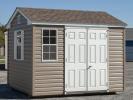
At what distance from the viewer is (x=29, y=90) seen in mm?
16266

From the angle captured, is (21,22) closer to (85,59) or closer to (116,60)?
(85,59)

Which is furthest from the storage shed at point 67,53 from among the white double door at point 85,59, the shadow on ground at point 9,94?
the shadow on ground at point 9,94

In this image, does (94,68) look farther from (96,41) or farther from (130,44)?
(130,44)

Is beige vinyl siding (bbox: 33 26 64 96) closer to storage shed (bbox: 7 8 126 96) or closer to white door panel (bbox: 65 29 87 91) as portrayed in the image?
storage shed (bbox: 7 8 126 96)

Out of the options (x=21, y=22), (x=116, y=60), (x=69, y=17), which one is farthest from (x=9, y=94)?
(x=116, y=60)

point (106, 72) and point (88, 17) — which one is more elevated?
point (88, 17)

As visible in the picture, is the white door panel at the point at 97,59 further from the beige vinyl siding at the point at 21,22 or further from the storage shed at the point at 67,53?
the beige vinyl siding at the point at 21,22

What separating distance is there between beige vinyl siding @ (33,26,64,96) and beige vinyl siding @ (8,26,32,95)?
32 centimetres

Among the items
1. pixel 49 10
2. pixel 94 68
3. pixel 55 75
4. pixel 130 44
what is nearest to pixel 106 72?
pixel 94 68

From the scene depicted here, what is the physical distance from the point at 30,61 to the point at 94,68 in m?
2.65

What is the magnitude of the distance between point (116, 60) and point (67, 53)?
7.38ft

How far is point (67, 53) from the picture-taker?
16.4 metres

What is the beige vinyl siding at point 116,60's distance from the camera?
17234 mm

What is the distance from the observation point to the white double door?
54.1ft
